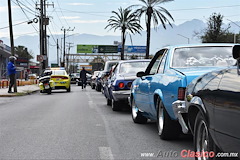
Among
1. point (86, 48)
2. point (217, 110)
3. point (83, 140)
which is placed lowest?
point (83, 140)

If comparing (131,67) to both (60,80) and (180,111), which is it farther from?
(60,80)

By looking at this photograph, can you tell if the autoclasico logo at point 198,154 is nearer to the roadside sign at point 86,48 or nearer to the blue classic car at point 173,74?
the blue classic car at point 173,74

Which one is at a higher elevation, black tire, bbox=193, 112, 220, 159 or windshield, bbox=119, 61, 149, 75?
windshield, bbox=119, 61, 149, 75

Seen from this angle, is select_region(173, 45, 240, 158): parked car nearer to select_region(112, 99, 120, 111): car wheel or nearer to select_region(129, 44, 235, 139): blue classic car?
select_region(129, 44, 235, 139): blue classic car

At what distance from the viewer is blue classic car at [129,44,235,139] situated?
6.60 meters

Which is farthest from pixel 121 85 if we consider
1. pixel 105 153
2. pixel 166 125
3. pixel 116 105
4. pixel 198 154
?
pixel 198 154

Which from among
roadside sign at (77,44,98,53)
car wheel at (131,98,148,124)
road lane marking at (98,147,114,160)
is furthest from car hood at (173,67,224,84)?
roadside sign at (77,44,98,53)

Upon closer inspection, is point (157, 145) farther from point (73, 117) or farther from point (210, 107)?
point (73, 117)

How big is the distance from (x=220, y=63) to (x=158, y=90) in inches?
44.7

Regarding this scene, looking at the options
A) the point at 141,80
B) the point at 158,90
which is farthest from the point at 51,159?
the point at 141,80

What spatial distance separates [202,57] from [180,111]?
1802 mm

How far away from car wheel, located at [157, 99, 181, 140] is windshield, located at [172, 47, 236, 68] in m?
0.79

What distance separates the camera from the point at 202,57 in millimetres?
7516

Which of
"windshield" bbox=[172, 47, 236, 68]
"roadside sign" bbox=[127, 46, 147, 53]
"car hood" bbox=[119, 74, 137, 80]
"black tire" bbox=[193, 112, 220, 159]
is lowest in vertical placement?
"black tire" bbox=[193, 112, 220, 159]
